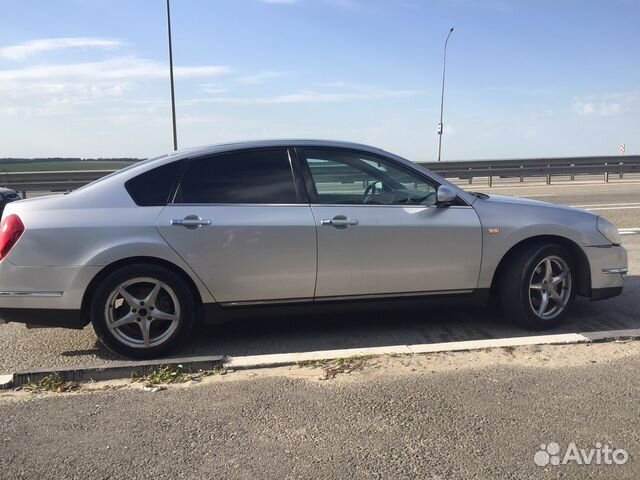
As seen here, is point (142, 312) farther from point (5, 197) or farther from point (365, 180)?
A: point (5, 197)

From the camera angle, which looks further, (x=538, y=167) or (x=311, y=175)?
(x=538, y=167)

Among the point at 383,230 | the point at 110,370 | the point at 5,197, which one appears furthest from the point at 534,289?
the point at 5,197

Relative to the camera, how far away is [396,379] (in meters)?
3.62

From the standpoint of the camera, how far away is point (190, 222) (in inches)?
157

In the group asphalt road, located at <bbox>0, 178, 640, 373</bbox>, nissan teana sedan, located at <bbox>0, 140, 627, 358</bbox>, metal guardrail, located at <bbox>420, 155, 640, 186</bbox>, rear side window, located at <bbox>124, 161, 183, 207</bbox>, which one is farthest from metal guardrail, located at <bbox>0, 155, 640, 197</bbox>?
rear side window, located at <bbox>124, 161, 183, 207</bbox>

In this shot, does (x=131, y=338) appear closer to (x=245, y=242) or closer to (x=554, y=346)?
(x=245, y=242)

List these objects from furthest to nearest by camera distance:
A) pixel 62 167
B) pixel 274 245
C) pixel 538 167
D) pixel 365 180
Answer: pixel 62 167 → pixel 538 167 → pixel 365 180 → pixel 274 245

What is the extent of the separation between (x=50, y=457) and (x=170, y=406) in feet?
2.27

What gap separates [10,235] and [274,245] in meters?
1.80

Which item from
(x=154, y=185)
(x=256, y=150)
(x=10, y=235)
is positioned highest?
(x=256, y=150)

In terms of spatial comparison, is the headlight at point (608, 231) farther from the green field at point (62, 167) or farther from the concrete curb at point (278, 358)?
the green field at point (62, 167)

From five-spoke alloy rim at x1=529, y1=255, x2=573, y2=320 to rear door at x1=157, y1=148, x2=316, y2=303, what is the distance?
71.9 inches

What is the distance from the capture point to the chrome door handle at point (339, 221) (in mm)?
4176

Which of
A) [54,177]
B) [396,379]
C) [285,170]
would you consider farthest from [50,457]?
[54,177]
